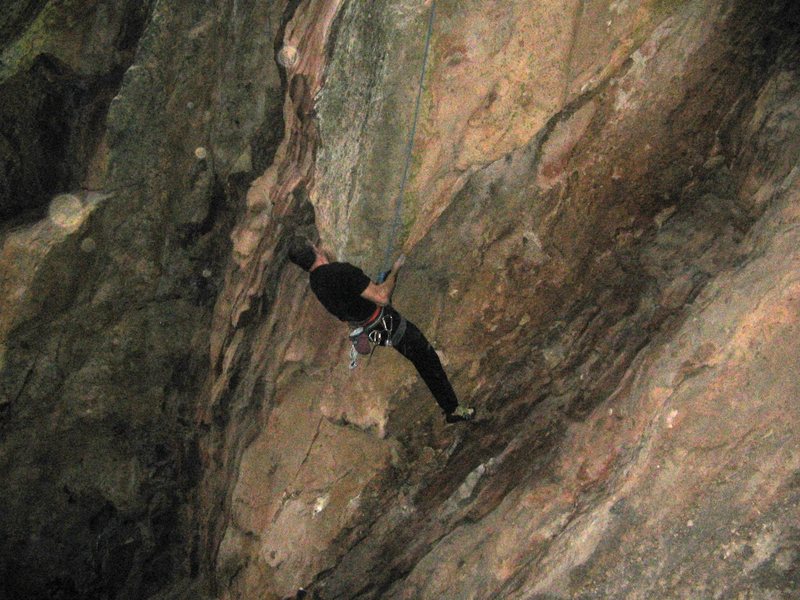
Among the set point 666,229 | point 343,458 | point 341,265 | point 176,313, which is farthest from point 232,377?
point 666,229

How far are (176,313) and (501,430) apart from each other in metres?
4.17

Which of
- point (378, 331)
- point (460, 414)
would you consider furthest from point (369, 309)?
point (460, 414)

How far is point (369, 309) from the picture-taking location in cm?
527

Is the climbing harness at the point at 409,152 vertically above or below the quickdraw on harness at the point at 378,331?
above

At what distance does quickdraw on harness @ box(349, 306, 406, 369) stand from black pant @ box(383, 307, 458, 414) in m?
0.03

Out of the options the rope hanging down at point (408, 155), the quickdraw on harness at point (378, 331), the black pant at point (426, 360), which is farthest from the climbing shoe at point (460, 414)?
the rope hanging down at point (408, 155)

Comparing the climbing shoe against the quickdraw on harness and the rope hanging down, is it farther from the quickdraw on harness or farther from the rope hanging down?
the rope hanging down

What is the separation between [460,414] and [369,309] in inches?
53.0

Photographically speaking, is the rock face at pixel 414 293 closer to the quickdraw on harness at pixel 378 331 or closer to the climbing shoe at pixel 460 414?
the climbing shoe at pixel 460 414

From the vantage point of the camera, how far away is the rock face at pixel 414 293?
452 centimetres

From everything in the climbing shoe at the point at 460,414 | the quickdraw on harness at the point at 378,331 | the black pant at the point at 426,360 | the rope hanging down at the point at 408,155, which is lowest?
the climbing shoe at the point at 460,414

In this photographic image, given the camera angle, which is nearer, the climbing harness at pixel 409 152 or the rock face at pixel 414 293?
the rock face at pixel 414 293

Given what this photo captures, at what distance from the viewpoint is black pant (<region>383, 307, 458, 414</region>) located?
213 inches

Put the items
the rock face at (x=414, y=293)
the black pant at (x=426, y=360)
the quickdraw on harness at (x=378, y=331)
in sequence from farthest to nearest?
the black pant at (x=426, y=360) → the quickdraw on harness at (x=378, y=331) → the rock face at (x=414, y=293)
